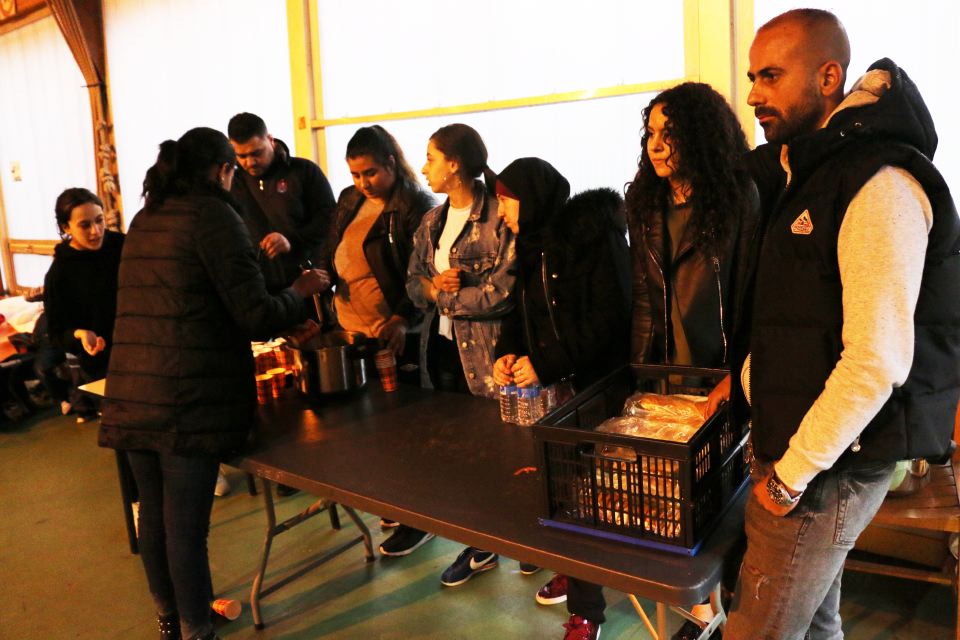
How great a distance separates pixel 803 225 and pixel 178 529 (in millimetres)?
1784

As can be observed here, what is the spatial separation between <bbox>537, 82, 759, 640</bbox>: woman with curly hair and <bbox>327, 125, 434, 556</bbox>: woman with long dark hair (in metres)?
1.00

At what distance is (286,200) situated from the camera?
3420 millimetres

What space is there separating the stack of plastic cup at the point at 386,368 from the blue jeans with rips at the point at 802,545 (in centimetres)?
129

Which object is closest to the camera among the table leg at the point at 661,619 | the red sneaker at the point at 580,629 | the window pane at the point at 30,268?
the table leg at the point at 661,619

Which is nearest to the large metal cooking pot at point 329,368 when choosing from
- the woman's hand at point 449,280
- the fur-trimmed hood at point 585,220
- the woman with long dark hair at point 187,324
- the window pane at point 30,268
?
the woman with long dark hair at point 187,324

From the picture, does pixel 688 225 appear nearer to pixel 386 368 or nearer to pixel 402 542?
pixel 386 368

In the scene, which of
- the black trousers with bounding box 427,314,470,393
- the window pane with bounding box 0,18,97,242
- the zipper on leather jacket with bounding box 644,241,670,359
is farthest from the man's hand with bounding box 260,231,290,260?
the window pane with bounding box 0,18,97,242

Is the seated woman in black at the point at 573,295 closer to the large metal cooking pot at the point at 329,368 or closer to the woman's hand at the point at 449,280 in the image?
the woman's hand at the point at 449,280

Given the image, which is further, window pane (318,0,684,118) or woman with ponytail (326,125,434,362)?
window pane (318,0,684,118)

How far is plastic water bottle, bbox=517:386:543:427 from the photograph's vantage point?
190cm

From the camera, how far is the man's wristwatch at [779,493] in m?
1.16

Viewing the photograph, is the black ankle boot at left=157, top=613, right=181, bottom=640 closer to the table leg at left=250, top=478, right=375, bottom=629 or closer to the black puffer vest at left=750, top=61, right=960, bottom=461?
the table leg at left=250, top=478, right=375, bottom=629

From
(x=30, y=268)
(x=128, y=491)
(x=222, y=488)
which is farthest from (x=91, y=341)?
(x=30, y=268)

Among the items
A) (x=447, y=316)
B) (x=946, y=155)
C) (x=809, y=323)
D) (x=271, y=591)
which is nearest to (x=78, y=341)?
(x=271, y=591)
